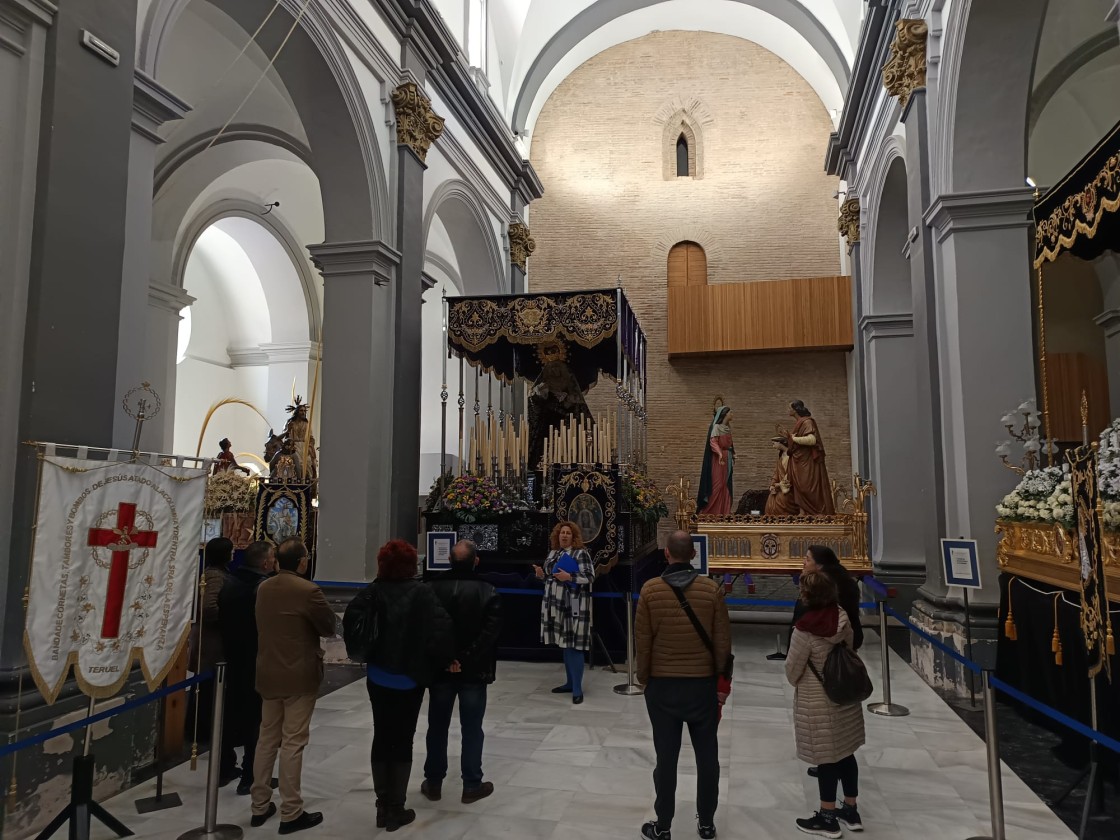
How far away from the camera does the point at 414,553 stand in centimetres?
428

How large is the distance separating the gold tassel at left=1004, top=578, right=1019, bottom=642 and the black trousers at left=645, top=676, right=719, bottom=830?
3.19 metres

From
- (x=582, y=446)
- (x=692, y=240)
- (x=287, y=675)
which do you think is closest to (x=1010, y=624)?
(x=582, y=446)

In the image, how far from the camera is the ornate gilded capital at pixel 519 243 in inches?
581

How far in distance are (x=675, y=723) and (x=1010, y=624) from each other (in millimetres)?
3435

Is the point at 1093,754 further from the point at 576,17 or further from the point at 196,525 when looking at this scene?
the point at 576,17

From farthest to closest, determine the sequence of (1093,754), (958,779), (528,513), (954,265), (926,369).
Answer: (528,513), (926,369), (954,265), (958,779), (1093,754)

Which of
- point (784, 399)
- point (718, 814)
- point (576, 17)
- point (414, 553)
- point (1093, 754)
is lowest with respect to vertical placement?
point (718, 814)

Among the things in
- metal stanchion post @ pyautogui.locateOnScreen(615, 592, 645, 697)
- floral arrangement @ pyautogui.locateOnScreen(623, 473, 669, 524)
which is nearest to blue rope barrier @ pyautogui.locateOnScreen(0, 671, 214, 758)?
metal stanchion post @ pyautogui.locateOnScreen(615, 592, 645, 697)

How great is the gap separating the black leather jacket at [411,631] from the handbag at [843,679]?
1.86 m

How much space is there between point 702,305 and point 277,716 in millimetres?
12927

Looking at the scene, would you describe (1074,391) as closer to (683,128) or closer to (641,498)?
(641,498)

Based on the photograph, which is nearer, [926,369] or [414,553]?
[414,553]

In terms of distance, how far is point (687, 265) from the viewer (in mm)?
16750

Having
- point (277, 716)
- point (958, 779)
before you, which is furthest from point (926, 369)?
point (277, 716)
